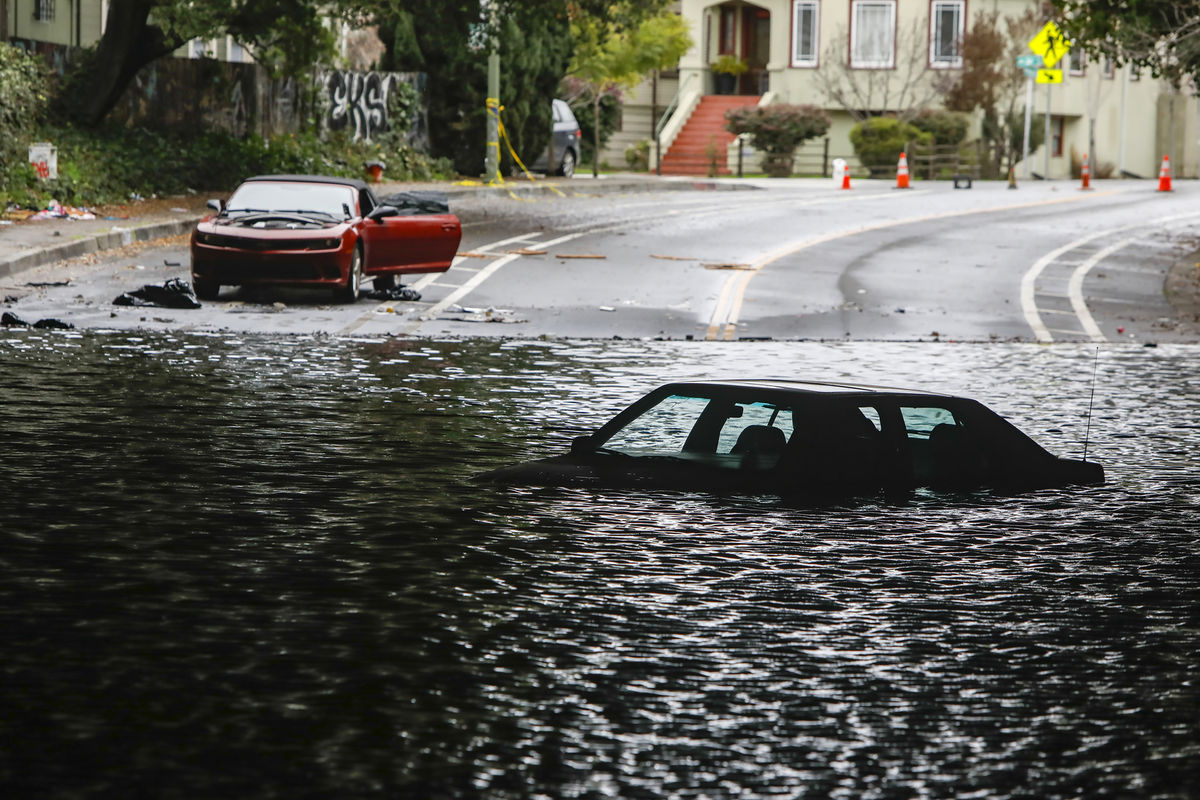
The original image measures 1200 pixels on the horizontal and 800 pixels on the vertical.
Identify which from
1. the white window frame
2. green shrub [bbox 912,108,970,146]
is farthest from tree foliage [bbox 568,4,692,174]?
green shrub [bbox 912,108,970,146]

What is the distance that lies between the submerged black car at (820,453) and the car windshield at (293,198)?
11.4m

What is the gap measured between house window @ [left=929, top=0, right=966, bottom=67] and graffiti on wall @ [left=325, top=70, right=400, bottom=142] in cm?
2510

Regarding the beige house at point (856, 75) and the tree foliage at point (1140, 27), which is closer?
the tree foliage at point (1140, 27)

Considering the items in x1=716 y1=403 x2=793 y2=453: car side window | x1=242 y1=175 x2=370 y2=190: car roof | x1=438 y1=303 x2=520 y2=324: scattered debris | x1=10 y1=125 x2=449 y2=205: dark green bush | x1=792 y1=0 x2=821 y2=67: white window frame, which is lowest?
x1=716 y1=403 x2=793 y2=453: car side window

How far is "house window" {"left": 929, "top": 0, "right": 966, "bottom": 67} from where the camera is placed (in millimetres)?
63625

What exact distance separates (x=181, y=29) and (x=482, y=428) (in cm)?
1982

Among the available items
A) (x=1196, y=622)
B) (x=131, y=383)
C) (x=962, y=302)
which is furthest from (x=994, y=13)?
(x=1196, y=622)

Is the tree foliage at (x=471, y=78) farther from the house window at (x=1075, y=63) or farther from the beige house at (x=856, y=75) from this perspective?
the house window at (x=1075, y=63)

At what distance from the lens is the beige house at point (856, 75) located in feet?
208

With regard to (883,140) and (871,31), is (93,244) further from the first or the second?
(871,31)

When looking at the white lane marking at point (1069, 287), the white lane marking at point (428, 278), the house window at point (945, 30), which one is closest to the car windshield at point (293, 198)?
the white lane marking at point (428, 278)

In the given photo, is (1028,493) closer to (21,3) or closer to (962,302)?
(962,302)

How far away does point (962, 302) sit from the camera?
23.8m

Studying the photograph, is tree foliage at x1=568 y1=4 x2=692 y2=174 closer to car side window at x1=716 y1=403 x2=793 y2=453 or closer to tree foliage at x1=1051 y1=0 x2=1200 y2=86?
tree foliage at x1=1051 y1=0 x2=1200 y2=86
